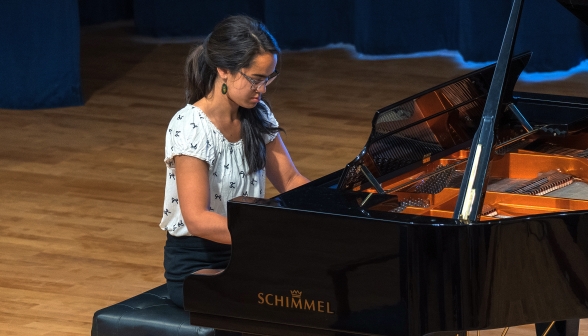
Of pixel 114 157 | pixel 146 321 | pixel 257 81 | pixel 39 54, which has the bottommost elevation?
pixel 114 157

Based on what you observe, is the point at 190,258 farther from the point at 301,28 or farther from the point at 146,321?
the point at 301,28

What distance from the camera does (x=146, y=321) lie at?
259 centimetres

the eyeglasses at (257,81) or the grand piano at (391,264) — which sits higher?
the eyeglasses at (257,81)

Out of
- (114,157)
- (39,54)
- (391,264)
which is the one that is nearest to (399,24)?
(39,54)

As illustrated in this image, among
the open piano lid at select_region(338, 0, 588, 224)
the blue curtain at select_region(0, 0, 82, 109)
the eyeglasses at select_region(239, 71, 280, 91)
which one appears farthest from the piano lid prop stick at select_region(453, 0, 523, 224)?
the blue curtain at select_region(0, 0, 82, 109)

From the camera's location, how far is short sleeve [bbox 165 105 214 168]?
2.57 meters

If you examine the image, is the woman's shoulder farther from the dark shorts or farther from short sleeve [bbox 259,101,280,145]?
the dark shorts

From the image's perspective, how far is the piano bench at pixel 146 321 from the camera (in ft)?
8.36

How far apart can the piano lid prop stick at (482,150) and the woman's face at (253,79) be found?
0.54 metres

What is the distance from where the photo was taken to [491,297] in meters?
2.13

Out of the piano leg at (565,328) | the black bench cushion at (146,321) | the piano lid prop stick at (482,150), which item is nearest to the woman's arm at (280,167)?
the black bench cushion at (146,321)

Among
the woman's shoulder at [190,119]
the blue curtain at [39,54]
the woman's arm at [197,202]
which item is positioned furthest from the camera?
the blue curtain at [39,54]

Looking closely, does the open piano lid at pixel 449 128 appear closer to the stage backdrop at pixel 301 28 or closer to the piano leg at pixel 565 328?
the piano leg at pixel 565 328

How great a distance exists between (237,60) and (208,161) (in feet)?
0.91
